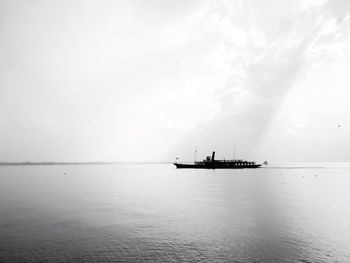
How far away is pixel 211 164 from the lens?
636 ft

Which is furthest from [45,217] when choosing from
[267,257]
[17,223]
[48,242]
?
[267,257]

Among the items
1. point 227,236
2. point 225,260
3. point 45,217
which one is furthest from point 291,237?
point 45,217

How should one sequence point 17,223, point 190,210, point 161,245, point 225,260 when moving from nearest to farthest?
1. point 225,260
2. point 161,245
3. point 17,223
4. point 190,210

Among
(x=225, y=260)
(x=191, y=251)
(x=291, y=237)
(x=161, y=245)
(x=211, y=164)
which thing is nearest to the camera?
(x=225, y=260)

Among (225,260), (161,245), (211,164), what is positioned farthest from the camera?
(211,164)

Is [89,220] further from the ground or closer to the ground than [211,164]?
closer to the ground

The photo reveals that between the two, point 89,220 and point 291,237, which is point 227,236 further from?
point 89,220

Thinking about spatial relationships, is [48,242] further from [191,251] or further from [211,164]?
[211,164]

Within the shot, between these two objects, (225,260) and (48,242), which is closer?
(225,260)

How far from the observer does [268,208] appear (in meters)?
46.2

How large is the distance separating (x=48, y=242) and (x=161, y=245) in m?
11.5

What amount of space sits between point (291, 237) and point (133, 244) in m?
17.3

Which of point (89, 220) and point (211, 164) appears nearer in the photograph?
point (89, 220)

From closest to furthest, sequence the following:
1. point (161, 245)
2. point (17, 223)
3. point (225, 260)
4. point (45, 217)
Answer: point (225, 260) → point (161, 245) → point (17, 223) → point (45, 217)
